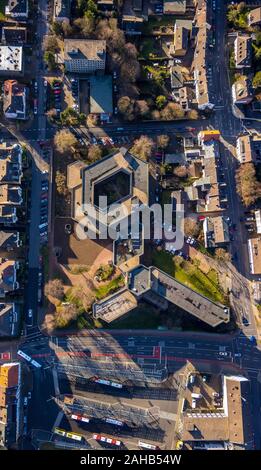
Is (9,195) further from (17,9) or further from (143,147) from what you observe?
(17,9)

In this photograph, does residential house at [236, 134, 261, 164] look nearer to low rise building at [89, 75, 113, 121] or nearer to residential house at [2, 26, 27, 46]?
low rise building at [89, 75, 113, 121]

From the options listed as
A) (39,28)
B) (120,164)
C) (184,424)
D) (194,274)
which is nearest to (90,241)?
(120,164)

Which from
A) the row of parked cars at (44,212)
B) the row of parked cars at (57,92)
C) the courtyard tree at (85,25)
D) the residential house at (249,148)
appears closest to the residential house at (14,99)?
the row of parked cars at (57,92)

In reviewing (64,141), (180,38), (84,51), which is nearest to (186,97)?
(180,38)

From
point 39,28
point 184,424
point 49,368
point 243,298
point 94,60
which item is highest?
point 39,28

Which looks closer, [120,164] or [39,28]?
[120,164]

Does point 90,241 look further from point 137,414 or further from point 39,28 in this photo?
point 39,28
